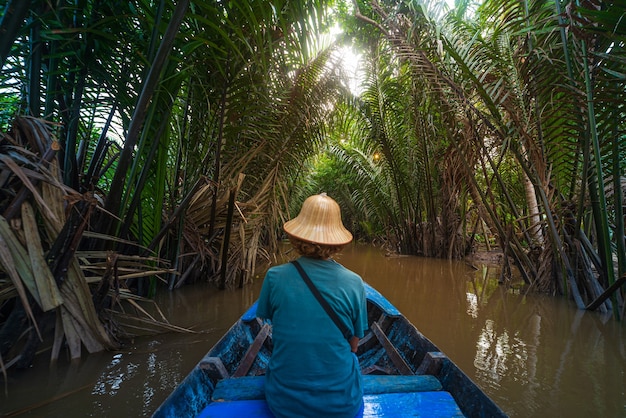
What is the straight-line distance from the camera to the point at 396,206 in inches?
362

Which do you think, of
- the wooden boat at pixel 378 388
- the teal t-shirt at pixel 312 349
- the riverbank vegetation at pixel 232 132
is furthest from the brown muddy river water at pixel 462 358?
the teal t-shirt at pixel 312 349

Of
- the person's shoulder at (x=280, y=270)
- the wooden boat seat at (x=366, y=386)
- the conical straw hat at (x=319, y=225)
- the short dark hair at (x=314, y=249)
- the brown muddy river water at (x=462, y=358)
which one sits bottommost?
the brown muddy river water at (x=462, y=358)

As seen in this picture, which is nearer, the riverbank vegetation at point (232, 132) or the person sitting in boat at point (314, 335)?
the person sitting in boat at point (314, 335)

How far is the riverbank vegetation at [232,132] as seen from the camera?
6.30ft

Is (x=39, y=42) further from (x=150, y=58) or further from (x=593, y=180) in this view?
(x=593, y=180)

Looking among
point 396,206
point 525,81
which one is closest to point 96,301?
point 525,81

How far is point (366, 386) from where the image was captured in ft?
5.18

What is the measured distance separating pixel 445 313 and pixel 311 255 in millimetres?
3160

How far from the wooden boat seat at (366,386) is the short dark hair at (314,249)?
676mm

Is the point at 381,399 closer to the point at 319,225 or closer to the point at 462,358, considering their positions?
the point at 319,225

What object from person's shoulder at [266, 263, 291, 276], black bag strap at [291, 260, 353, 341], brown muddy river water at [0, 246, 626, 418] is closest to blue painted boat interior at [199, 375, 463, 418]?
black bag strap at [291, 260, 353, 341]

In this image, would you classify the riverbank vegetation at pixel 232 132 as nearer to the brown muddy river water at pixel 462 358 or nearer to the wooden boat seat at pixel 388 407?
the brown muddy river water at pixel 462 358

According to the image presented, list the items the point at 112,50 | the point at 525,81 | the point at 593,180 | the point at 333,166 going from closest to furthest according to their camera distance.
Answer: the point at 112,50 < the point at 593,180 < the point at 525,81 < the point at 333,166

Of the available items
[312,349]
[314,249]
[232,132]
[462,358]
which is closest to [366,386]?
[312,349]
